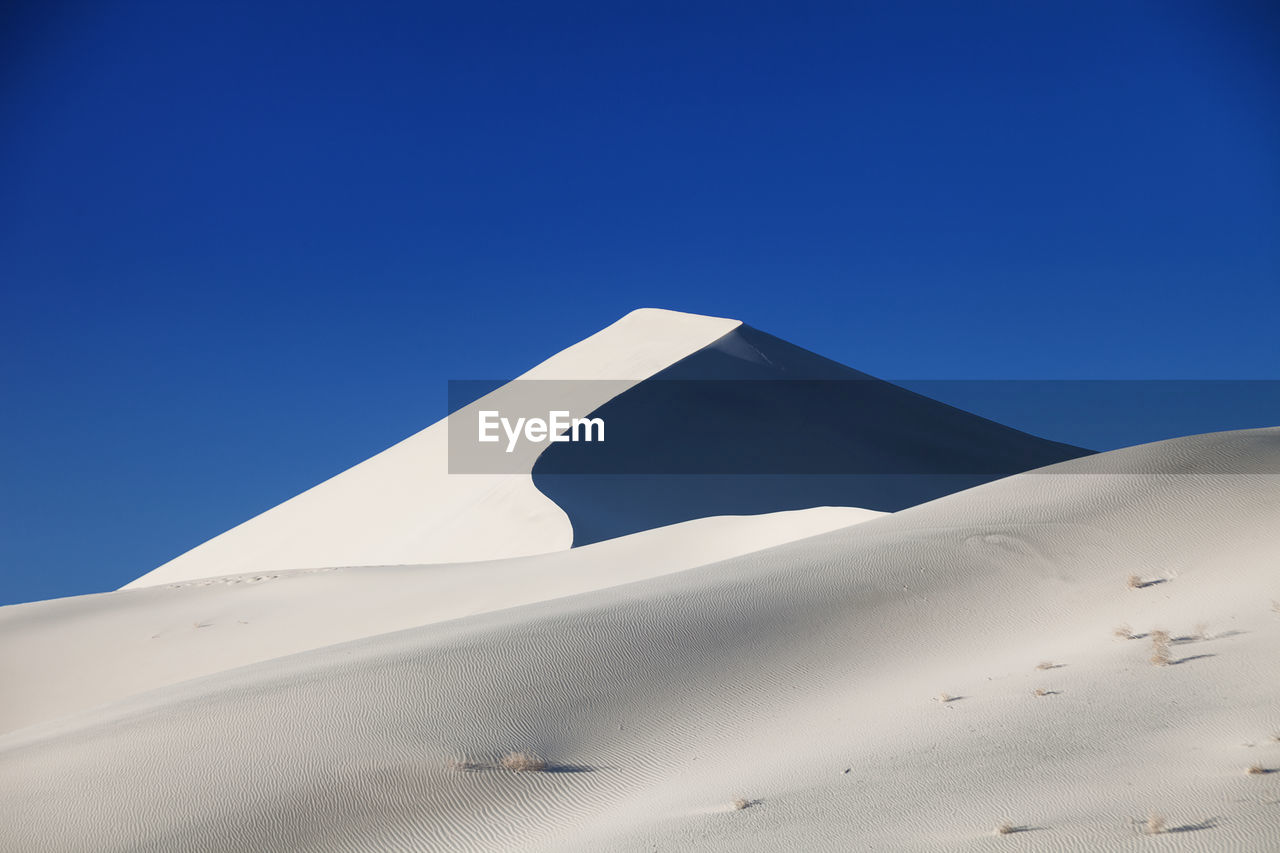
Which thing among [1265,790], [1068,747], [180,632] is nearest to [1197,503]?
[1068,747]

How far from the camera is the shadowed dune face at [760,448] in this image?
26.6m

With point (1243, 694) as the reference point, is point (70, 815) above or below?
below

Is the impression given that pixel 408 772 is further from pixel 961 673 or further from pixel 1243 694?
pixel 1243 694

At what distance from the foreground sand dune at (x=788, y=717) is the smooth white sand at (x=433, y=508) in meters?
13.1

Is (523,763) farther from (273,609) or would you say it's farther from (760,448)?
(760,448)

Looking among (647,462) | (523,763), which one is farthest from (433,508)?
(523,763)

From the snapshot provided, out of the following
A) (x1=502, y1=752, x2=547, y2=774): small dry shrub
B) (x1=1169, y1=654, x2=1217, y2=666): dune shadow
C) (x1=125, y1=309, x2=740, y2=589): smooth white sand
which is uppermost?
(x1=125, y1=309, x2=740, y2=589): smooth white sand

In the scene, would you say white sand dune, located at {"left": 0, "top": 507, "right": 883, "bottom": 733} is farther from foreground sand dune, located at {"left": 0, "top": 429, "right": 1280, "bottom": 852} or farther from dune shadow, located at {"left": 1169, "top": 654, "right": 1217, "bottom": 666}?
dune shadow, located at {"left": 1169, "top": 654, "right": 1217, "bottom": 666}

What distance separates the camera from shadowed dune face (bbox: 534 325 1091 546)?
87.4 ft

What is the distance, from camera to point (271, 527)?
1361 inches

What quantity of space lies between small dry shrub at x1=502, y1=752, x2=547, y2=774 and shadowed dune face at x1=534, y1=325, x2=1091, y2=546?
15249 millimetres

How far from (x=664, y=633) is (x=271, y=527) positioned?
94.9 feet

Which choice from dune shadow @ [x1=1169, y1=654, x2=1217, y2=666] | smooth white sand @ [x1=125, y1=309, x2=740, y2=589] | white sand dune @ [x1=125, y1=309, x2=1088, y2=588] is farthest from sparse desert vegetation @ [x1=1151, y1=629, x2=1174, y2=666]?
white sand dune @ [x1=125, y1=309, x2=1088, y2=588]

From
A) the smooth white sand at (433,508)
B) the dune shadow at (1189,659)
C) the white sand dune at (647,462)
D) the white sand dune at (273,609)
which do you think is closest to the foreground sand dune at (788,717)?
the dune shadow at (1189,659)
